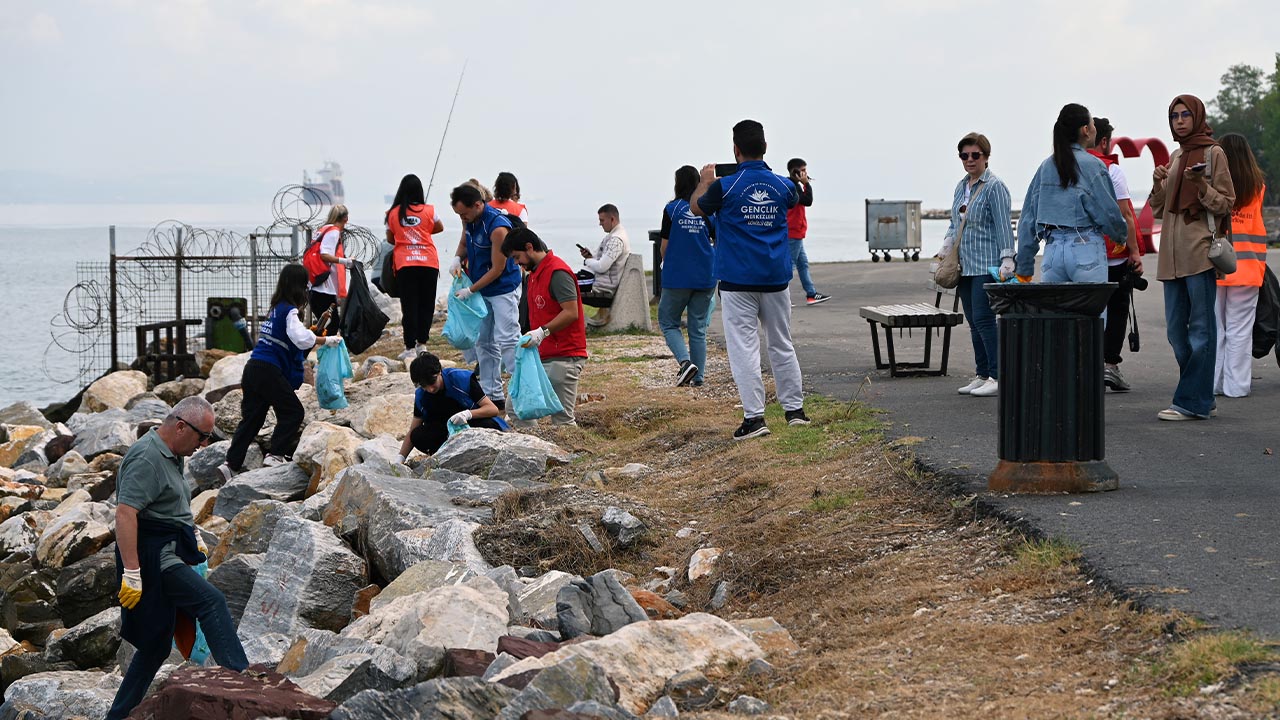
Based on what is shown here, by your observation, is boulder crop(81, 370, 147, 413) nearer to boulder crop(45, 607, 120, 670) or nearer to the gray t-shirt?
boulder crop(45, 607, 120, 670)

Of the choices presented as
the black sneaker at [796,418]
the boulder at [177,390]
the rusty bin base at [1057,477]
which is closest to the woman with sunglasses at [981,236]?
the black sneaker at [796,418]

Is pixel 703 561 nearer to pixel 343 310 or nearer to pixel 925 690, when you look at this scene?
pixel 925 690

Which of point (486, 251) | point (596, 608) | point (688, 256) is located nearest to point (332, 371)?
point (486, 251)

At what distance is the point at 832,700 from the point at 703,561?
243cm

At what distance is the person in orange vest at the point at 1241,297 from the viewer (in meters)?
10.2

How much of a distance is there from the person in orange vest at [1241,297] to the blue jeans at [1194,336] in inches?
52.7

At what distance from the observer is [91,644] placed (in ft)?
29.8

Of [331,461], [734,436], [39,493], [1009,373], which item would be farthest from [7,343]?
[1009,373]

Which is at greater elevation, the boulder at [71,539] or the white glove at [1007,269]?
Result: the white glove at [1007,269]

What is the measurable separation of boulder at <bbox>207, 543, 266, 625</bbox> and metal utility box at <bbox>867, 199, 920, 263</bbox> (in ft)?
80.8

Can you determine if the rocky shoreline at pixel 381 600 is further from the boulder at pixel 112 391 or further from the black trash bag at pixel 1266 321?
the black trash bag at pixel 1266 321

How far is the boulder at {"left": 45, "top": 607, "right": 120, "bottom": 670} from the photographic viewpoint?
9078 mm

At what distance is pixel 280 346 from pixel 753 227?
161 inches

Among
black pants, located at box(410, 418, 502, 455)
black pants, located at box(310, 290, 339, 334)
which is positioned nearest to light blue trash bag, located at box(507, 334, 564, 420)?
black pants, located at box(410, 418, 502, 455)
